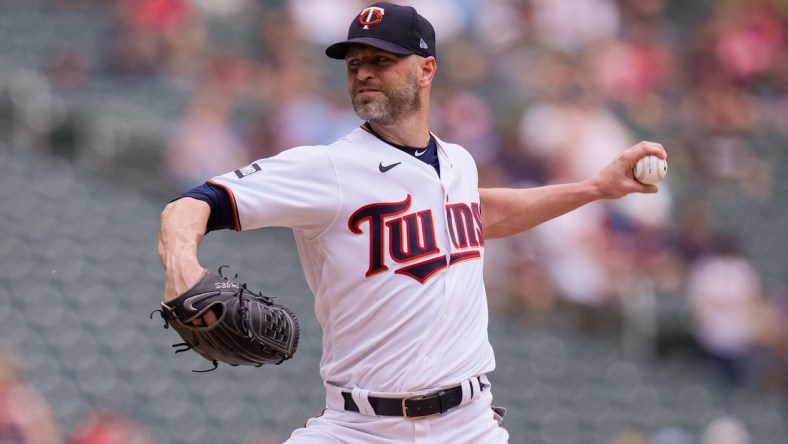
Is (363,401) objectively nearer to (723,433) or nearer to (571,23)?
(723,433)

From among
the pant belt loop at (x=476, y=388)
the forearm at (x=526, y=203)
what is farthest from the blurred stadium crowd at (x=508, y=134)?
the pant belt loop at (x=476, y=388)

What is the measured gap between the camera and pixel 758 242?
10.4m

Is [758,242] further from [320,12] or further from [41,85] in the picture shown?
[41,85]

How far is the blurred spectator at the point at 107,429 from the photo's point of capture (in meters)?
6.49

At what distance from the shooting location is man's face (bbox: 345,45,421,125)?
3.44 m

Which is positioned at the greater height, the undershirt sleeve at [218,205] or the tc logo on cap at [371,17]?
the tc logo on cap at [371,17]

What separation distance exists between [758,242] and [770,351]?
1.60 m

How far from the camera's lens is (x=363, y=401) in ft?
10.9

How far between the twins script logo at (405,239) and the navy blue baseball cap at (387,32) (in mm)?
451

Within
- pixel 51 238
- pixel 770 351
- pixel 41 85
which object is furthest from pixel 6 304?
pixel 770 351

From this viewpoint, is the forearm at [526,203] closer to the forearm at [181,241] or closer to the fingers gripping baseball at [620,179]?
the fingers gripping baseball at [620,179]

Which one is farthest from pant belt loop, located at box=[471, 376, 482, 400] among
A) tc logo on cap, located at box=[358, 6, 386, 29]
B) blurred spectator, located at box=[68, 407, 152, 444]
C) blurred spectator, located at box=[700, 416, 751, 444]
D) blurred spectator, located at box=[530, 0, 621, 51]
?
blurred spectator, located at box=[530, 0, 621, 51]

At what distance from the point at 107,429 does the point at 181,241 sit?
4081mm

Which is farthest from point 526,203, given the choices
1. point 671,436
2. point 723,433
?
point 723,433
